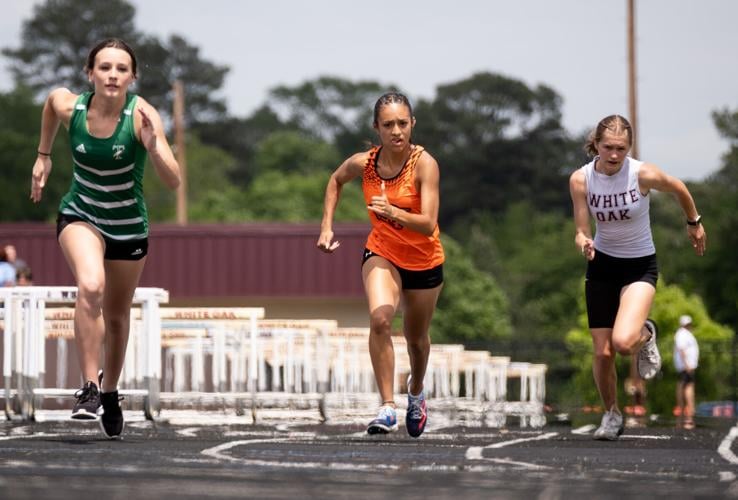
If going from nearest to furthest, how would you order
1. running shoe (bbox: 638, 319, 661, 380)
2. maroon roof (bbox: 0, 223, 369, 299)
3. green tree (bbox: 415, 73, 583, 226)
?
1. running shoe (bbox: 638, 319, 661, 380)
2. maroon roof (bbox: 0, 223, 369, 299)
3. green tree (bbox: 415, 73, 583, 226)

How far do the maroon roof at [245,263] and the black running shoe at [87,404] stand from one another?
2588 centimetres

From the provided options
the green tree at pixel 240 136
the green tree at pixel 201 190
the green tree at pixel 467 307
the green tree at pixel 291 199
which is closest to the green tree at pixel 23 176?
the green tree at pixel 201 190

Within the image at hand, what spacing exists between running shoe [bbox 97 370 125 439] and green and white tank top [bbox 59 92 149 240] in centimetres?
87

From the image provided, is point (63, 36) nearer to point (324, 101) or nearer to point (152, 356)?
point (324, 101)

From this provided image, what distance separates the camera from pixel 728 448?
31.7ft

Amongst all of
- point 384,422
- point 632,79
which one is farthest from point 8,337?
point 632,79

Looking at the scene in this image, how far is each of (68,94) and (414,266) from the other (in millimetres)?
2261

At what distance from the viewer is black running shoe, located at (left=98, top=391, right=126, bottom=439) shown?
31.0 ft

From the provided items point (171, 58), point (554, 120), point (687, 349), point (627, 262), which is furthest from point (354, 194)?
point (627, 262)

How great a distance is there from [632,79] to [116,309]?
30945mm

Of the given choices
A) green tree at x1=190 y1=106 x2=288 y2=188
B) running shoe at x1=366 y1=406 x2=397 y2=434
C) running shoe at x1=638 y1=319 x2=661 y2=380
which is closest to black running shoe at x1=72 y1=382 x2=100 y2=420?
running shoe at x1=366 y1=406 x2=397 y2=434

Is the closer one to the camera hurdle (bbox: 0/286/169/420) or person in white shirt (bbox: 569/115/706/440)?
person in white shirt (bbox: 569/115/706/440)

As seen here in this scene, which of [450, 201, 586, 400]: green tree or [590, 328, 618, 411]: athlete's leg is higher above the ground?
[450, 201, 586, 400]: green tree

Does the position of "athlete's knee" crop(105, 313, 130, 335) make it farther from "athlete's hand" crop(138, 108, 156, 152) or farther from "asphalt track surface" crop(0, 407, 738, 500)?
"athlete's hand" crop(138, 108, 156, 152)
